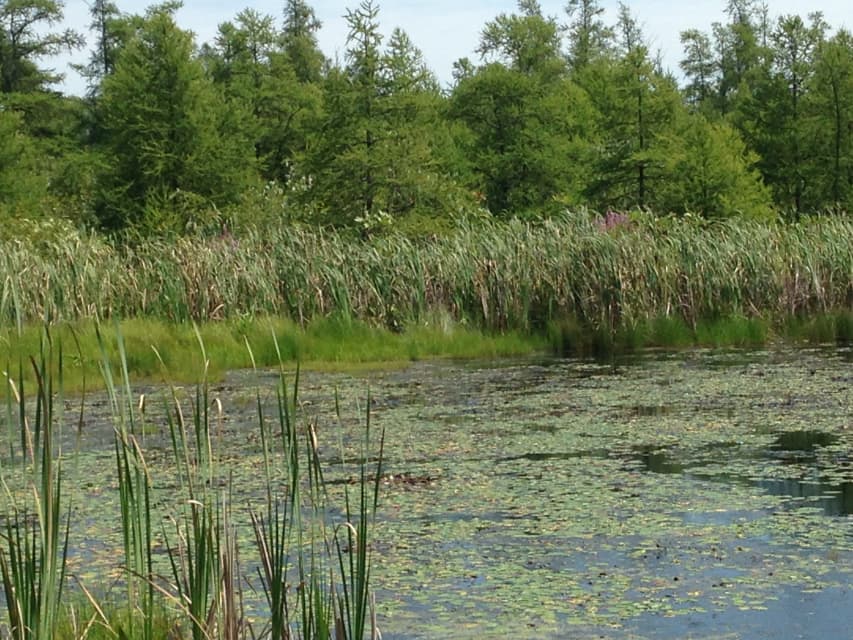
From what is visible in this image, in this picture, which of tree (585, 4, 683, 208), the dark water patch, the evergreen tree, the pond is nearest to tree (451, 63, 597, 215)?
the evergreen tree

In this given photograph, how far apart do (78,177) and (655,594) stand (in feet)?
128

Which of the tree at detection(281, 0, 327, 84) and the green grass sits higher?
the tree at detection(281, 0, 327, 84)

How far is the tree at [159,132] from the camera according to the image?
31562 millimetres

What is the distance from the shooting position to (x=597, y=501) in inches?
283

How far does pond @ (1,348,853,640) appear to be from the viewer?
5.23m

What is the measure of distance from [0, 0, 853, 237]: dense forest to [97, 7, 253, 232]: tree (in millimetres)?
52

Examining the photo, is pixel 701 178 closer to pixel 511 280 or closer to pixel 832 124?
pixel 832 124

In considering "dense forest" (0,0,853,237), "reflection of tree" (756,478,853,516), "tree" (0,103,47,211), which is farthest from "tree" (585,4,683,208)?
"reflection of tree" (756,478,853,516)

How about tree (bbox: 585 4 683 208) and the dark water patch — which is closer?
the dark water patch

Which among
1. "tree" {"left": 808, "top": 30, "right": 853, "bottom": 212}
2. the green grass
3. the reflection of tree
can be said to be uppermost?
"tree" {"left": 808, "top": 30, "right": 853, "bottom": 212}

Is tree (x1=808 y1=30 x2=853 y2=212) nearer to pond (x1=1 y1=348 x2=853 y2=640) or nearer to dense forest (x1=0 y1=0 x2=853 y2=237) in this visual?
dense forest (x1=0 y1=0 x2=853 y2=237)

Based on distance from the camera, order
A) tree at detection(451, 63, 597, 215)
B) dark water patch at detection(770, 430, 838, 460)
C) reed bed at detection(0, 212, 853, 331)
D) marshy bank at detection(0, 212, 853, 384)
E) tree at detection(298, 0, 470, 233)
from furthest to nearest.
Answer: tree at detection(451, 63, 597, 215), tree at detection(298, 0, 470, 233), reed bed at detection(0, 212, 853, 331), marshy bank at detection(0, 212, 853, 384), dark water patch at detection(770, 430, 838, 460)

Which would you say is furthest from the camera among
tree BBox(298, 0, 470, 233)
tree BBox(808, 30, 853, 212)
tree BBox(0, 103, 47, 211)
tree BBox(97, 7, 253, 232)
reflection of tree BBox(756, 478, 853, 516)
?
tree BBox(0, 103, 47, 211)

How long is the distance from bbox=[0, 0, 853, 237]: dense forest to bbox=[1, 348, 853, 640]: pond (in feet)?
28.7
